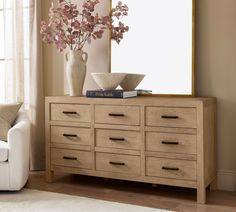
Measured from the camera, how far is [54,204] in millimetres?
2896

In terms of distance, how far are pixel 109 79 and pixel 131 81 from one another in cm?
20

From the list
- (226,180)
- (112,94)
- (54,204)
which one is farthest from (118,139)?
(226,180)

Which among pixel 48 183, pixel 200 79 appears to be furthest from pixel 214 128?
pixel 48 183

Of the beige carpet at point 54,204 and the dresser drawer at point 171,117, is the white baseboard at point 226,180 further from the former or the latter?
the beige carpet at point 54,204

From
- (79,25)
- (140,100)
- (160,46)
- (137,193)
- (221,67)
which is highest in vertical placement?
(79,25)

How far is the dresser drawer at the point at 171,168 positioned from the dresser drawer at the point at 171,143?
8 cm

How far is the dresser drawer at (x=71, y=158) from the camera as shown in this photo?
334cm

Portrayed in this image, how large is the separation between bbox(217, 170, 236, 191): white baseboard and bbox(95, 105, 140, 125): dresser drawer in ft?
2.83

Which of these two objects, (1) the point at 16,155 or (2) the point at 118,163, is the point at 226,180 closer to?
(2) the point at 118,163

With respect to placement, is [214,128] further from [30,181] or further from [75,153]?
[30,181]

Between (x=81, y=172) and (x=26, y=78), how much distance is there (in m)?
1.26

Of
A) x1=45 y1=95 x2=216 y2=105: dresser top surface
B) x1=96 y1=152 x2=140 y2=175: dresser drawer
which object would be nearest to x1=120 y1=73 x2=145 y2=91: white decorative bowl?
x1=45 y1=95 x2=216 y2=105: dresser top surface

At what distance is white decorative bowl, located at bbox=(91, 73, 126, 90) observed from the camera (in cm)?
328

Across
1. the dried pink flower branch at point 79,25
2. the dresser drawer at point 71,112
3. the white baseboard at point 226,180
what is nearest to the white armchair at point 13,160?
the dresser drawer at point 71,112
